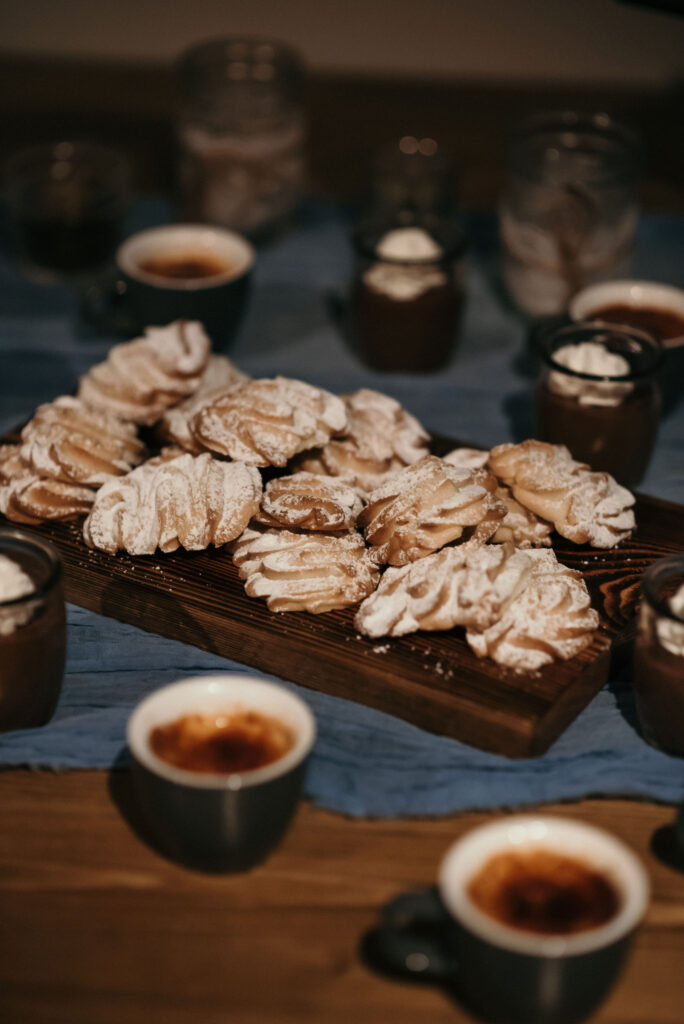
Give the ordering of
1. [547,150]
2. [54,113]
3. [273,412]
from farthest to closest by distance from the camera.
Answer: [54,113], [547,150], [273,412]

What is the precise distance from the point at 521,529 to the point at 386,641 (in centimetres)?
32

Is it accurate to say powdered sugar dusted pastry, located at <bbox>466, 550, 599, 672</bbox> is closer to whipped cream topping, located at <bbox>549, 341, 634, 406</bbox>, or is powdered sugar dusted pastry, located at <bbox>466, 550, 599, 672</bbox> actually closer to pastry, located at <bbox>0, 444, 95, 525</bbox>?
whipped cream topping, located at <bbox>549, 341, 634, 406</bbox>

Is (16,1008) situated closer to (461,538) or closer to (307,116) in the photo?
(461,538)

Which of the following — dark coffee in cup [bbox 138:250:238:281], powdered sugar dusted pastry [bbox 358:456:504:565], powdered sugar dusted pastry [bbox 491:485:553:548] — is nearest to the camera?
powdered sugar dusted pastry [bbox 358:456:504:565]

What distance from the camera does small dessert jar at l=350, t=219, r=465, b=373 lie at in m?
2.47

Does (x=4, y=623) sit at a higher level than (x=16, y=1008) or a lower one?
higher

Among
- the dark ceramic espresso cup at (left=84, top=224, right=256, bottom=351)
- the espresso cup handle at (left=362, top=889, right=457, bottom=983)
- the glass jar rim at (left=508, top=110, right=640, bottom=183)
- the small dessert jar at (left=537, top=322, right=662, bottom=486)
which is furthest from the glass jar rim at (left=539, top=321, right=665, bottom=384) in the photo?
the espresso cup handle at (left=362, top=889, right=457, bottom=983)

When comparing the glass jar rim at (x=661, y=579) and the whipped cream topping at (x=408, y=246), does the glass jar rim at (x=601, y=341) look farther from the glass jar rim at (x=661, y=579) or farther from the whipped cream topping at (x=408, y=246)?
the glass jar rim at (x=661, y=579)

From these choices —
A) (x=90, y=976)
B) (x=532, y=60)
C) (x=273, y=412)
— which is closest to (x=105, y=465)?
(x=273, y=412)

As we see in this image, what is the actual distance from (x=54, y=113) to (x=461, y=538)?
2686 mm

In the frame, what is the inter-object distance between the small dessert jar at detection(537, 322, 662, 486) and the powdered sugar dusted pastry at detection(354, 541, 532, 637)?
491 millimetres

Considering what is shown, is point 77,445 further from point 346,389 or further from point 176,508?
point 346,389

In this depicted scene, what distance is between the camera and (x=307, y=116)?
3.91 meters

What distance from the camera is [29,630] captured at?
5.02ft
